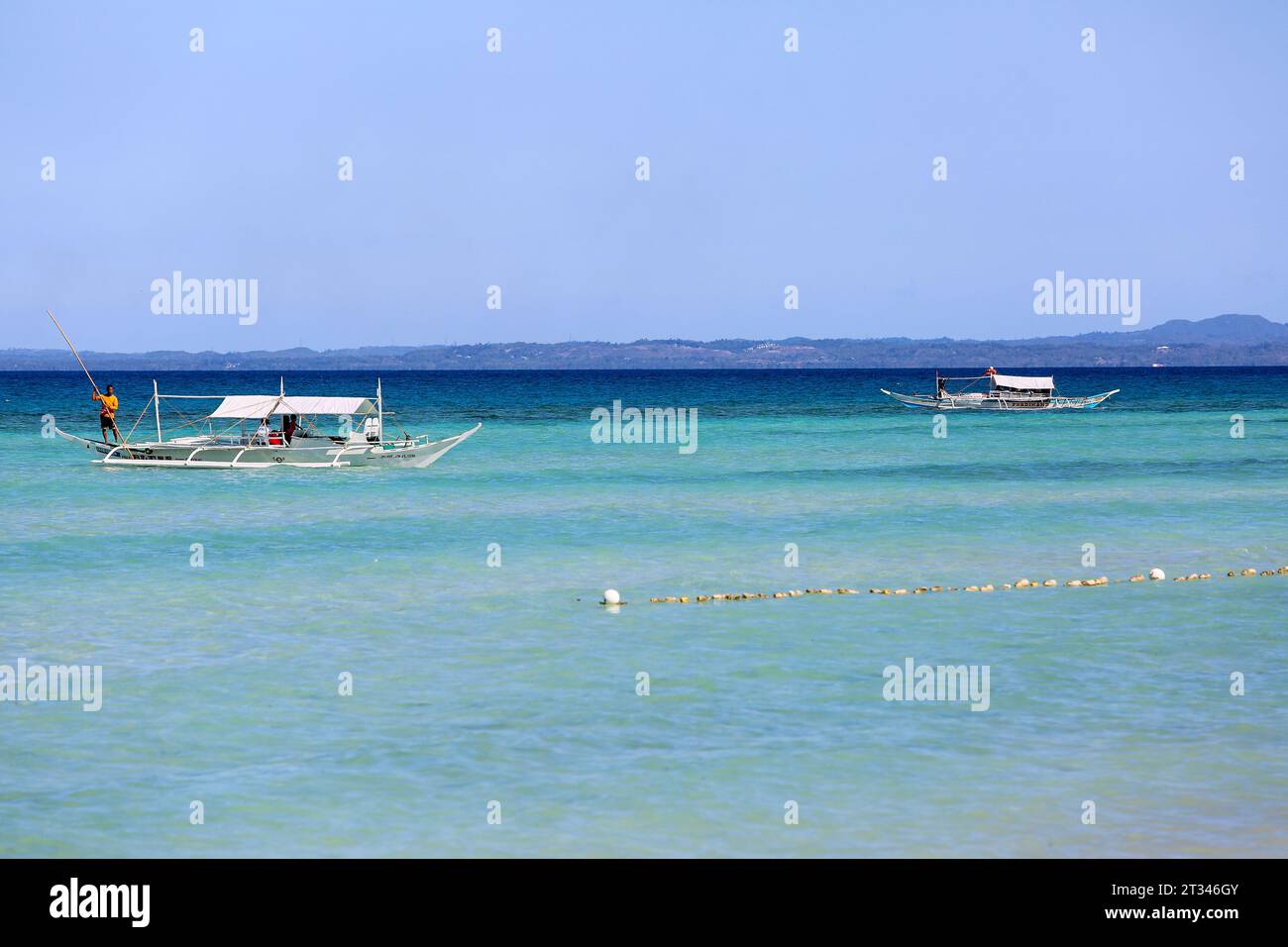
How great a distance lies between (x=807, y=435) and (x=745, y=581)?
161ft

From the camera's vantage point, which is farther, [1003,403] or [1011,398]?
[1011,398]

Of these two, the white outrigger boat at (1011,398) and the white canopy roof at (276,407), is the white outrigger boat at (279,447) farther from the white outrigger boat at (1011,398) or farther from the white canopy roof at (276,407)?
the white outrigger boat at (1011,398)

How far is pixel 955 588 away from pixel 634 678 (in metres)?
7.87

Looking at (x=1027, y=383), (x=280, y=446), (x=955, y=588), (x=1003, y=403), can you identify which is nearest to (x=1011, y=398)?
(x=1003, y=403)

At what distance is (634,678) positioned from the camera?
16.4 m

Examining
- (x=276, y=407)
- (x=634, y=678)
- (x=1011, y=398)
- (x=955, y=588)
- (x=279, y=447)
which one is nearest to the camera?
(x=634, y=678)

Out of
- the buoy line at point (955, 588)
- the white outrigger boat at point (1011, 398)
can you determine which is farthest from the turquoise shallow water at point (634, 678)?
the white outrigger boat at point (1011, 398)

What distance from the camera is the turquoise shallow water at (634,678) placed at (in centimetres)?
1148

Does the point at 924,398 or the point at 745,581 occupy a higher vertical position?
the point at 924,398

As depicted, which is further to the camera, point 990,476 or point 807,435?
point 807,435

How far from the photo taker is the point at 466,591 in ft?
73.9

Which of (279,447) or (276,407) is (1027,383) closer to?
(279,447)
